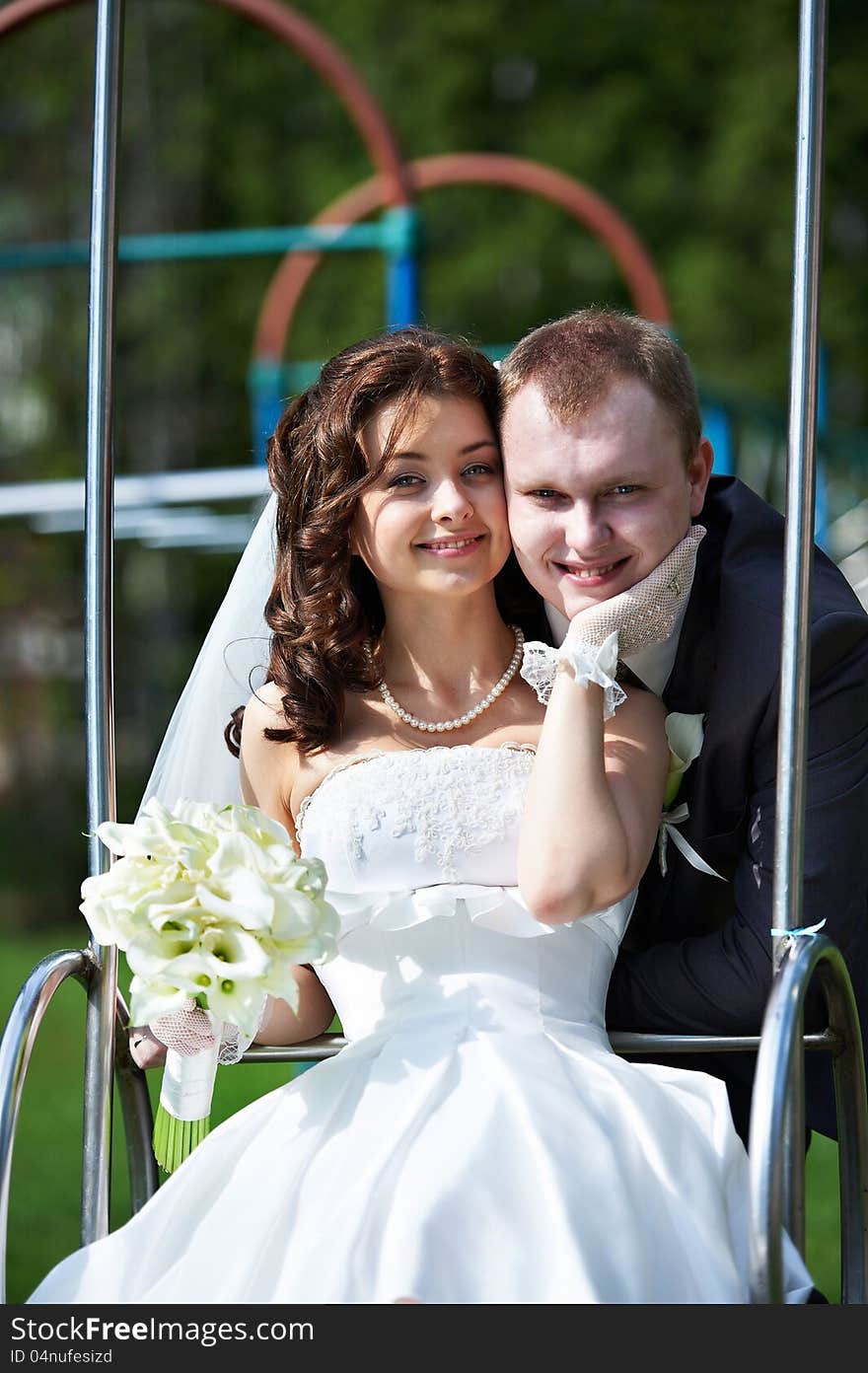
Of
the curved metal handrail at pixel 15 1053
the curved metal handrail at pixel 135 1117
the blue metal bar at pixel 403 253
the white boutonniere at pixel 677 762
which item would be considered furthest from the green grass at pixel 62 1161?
the blue metal bar at pixel 403 253

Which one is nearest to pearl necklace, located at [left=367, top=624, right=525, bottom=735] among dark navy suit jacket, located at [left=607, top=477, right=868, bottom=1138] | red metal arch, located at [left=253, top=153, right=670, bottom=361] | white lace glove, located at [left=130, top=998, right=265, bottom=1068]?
dark navy suit jacket, located at [left=607, top=477, right=868, bottom=1138]

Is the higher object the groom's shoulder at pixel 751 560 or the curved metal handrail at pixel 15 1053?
the groom's shoulder at pixel 751 560

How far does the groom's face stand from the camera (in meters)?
2.26

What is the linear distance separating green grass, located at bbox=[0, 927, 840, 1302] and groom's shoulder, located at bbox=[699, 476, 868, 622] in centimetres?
219

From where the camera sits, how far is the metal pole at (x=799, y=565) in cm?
204

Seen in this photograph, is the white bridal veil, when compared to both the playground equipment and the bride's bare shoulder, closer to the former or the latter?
the bride's bare shoulder

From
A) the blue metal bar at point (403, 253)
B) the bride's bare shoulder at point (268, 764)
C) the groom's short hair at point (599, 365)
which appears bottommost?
the bride's bare shoulder at point (268, 764)

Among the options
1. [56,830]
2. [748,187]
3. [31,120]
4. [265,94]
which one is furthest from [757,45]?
[56,830]

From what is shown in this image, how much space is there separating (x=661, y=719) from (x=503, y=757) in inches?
9.0

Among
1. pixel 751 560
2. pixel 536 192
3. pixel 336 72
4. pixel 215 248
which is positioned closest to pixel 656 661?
pixel 751 560

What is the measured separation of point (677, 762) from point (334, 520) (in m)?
Result: 0.60

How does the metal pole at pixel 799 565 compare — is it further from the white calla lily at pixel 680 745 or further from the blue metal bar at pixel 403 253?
the blue metal bar at pixel 403 253

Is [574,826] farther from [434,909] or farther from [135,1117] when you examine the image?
[135,1117]

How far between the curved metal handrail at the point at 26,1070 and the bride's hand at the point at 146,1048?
0.01m
